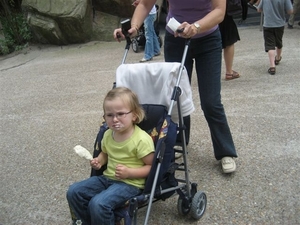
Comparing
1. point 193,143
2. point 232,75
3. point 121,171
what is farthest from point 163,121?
point 232,75

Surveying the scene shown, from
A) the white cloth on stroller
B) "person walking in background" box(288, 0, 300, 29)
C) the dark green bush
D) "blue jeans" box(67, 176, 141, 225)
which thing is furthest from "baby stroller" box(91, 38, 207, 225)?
the dark green bush

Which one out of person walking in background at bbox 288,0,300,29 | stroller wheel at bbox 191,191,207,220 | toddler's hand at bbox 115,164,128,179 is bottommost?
person walking in background at bbox 288,0,300,29

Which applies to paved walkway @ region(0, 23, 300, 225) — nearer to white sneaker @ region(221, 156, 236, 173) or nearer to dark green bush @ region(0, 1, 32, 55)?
white sneaker @ region(221, 156, 236, 173)

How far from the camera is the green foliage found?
31.9 ft

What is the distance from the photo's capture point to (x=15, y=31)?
980 centimetres

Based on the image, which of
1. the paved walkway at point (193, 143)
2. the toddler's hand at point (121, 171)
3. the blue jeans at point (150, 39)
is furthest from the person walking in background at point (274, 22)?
the toddler's hand at point (121, 171)

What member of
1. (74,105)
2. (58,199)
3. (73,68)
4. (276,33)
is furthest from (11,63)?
(58,199)

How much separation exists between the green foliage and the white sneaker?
8.02 m

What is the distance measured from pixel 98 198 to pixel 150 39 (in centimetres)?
553

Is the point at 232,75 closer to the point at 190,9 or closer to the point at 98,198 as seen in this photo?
the point at 190,9

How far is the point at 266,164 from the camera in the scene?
3.08 metres

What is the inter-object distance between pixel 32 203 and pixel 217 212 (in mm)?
1421

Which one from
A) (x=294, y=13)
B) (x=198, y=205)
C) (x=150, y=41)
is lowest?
(x=294, y=13)

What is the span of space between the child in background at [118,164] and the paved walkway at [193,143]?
0.54 meters
